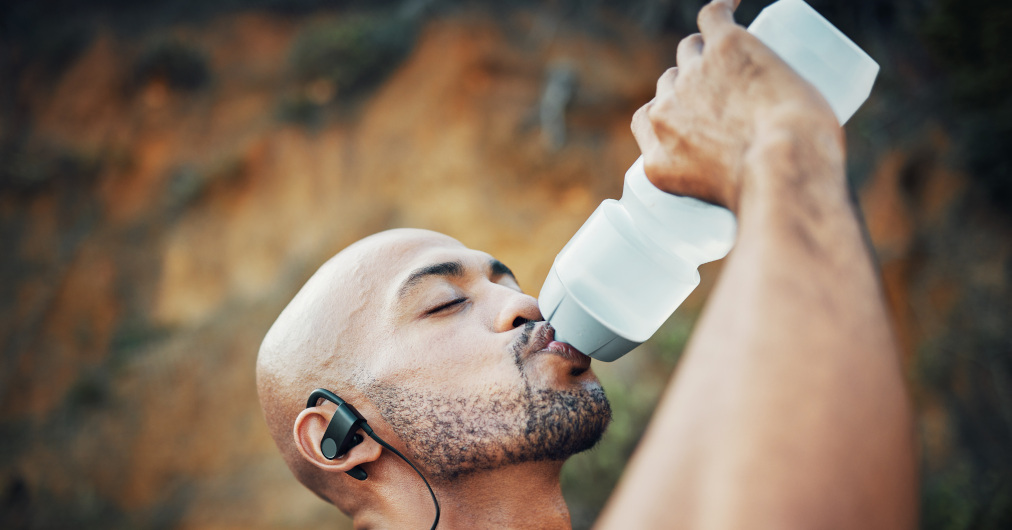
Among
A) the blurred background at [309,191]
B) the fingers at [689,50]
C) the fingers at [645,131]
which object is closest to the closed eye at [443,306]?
the fingers at [645,131]

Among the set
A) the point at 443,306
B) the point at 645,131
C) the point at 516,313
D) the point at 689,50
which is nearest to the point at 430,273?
the point at 443,306

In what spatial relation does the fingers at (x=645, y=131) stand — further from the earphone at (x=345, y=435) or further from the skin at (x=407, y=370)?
the earphone at (x=345, y=435)

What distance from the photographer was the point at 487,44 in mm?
7012

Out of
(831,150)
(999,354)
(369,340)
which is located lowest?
(999,354)

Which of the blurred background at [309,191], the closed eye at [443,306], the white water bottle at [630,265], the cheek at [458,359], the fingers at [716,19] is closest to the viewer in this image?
the fingers at [716,19]

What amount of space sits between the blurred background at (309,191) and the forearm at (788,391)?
4897 mm

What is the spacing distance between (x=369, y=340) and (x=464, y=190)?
516cm

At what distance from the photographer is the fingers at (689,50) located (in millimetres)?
973

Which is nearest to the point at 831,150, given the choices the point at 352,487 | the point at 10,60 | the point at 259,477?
the point at 352,487

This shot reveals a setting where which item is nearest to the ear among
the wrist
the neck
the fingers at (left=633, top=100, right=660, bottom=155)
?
the neck

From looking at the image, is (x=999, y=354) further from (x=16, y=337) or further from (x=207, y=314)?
(x=16, y=337)

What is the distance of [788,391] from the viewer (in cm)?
71

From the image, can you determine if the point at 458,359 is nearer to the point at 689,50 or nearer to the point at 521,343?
the point at 521,343

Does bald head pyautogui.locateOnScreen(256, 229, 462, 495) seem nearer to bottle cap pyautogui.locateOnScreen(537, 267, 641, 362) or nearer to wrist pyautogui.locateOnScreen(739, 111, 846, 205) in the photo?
bottle cap pyautogui.locateOnScreen(537, 267, 641, 362)
